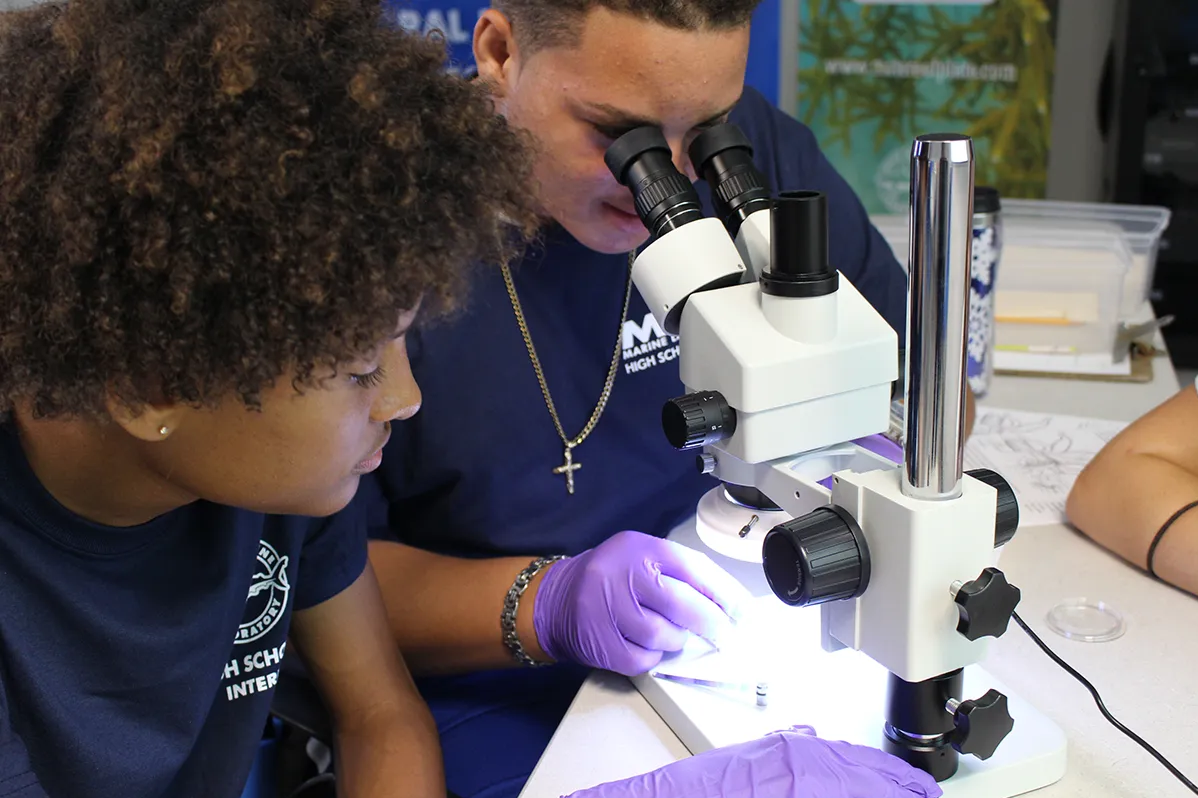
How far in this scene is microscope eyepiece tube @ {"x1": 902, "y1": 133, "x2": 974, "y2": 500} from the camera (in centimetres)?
74

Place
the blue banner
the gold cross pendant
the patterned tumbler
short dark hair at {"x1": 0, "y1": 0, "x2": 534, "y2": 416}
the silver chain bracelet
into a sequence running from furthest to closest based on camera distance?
1. the blue banner
2. the patterned tumbler
3. the gold cross pendant
4. the silver chain bracelet
5. short dark hair at {"x1": 0, "y1": 0, "x2": 534, "y2": 416}

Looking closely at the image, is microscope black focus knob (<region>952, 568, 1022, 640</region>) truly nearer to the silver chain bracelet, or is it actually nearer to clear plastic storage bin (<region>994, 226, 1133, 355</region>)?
the silver chain bracelet

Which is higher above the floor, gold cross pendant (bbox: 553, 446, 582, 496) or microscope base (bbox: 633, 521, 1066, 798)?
gold cross pendant (bbox: 553, 446, 582, 496)

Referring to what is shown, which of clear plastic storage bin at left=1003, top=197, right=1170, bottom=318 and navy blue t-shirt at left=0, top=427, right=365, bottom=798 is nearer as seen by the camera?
navy blue t-shirt at left=0, top=427, right=365, bottom=798

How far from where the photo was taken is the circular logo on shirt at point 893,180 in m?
2.65

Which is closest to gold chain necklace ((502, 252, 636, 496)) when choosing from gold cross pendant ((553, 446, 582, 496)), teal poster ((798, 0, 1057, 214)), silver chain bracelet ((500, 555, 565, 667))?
gold cross pendant ((553, 446, 582, 496))

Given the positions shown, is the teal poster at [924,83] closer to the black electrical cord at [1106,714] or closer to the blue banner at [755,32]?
the blue banner at [755,32]

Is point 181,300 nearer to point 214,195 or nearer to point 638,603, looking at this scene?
point 214,195

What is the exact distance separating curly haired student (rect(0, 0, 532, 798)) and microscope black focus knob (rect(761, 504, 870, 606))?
0.32m

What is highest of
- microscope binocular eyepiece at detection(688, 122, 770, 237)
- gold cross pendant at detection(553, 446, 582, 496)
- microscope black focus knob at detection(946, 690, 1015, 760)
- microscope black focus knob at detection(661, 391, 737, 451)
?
microscope binocular eyepiece at detection(688, 122, 770, 237)

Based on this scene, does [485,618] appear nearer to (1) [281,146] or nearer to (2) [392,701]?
(2) [392,701]

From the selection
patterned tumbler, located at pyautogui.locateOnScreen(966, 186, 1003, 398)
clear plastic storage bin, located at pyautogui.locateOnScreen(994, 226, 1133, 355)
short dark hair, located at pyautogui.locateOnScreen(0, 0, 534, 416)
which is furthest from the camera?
clear plastic storage bin, located at pyautogui.locateOnScreen(994, 226, 1133, 355)

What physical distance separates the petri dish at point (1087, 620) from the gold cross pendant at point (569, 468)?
59cm

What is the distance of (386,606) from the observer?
1.39m
